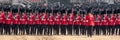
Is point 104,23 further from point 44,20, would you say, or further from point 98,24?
point 44,20

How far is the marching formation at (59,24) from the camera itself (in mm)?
33969

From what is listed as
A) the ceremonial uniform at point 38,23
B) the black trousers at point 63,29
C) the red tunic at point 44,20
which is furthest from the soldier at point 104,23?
the ceremonial uniform at point 38,23

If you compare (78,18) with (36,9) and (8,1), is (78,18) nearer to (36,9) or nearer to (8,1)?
(36,9)

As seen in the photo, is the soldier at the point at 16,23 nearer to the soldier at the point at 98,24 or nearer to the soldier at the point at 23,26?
the soldier at the point at 23,26

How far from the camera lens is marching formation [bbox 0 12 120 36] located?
33969 mm

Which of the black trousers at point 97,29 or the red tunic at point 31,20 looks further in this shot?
the black trousers at point 97,29

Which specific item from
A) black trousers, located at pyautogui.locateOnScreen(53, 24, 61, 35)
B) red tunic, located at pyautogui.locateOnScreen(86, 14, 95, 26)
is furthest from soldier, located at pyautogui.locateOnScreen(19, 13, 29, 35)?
red tunic, located at pyautogui.locateOnScreen(86, 14, 95, 26)

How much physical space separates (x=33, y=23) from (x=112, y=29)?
5366 millimetres

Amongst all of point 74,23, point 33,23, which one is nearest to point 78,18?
point 74,23

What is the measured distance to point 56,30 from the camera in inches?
1377

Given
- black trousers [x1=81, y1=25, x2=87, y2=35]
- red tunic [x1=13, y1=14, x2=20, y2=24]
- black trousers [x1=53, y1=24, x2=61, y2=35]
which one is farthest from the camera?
black trousers [x1=53, y1=24, x2=61, y2=35]

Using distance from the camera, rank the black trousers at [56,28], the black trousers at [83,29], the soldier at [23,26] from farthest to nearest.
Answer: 1. the black trousers at [56,28]
2. the black trousers at [83,29]
3. the soldier at [23,26]

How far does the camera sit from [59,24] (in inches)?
1356

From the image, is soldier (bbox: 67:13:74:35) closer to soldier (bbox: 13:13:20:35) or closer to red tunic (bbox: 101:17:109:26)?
red tunic (bbox: 101:17:109:26)
